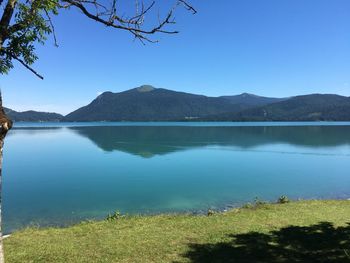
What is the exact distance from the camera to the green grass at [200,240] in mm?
10320

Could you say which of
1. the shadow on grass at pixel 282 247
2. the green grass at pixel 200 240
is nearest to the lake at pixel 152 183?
the green grass at pixel 200 240

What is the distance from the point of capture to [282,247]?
36.2 feet

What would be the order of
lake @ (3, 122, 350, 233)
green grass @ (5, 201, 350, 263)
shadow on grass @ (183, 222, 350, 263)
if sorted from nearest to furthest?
shadow on grass @ (183, 222, 350, 263) < green grass @ (5, 201, 350, 263) < lake @ (3, 122, 350, 233)

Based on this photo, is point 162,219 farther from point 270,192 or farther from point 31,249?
point 270,192

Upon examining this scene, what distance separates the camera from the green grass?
10320 millimetres

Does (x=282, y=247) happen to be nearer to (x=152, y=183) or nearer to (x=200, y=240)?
(x=200, y=240)

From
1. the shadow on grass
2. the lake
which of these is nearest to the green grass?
the shadow on grass

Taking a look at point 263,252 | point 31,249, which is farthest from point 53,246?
point 263,252

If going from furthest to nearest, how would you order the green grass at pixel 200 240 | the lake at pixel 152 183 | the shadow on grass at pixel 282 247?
the lake at pixel 152 183 → the green grass at pixel 200 240 → the shadow on grass at pixel 282 247

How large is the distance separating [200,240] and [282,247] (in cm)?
255

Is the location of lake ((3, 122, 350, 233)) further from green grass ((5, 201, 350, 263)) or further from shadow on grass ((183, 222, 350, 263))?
shadow on grass ((183, 222, 350, 263))

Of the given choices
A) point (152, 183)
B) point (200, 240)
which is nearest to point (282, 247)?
point (200, 240)

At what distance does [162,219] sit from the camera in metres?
15.8

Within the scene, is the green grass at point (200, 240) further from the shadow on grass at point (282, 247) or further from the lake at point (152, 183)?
the lake at point (152, 183)
